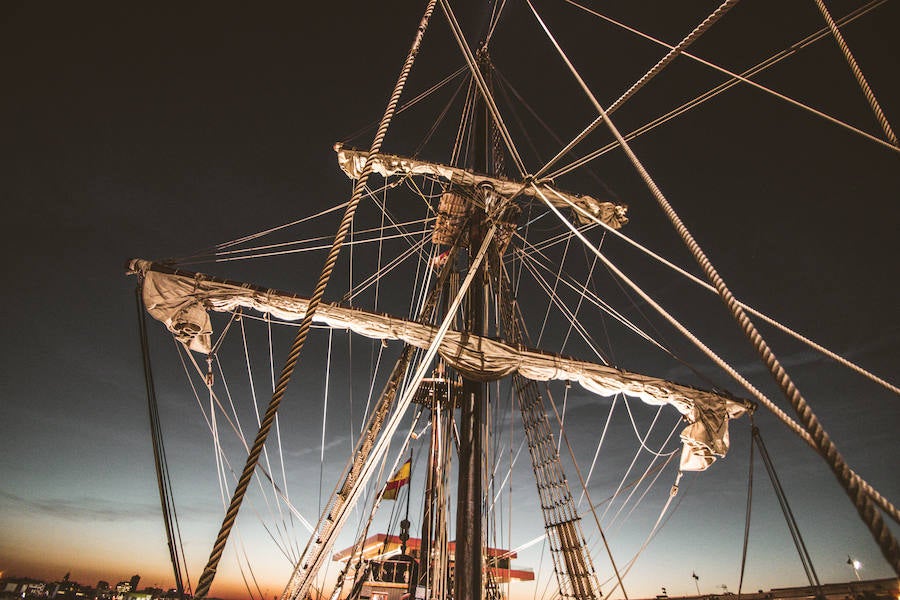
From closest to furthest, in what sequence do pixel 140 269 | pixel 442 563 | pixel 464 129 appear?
pixel 140 269 → pixel 442 563 → pixel 464 129

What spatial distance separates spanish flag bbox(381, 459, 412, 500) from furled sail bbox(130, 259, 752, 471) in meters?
8.37

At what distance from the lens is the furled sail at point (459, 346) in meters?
5.69

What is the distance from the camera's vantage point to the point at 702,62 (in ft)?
10.7

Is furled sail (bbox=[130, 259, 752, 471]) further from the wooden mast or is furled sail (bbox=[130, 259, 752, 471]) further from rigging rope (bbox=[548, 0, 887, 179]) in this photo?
rigging rope (bbox=[548, 0, 887, 179])

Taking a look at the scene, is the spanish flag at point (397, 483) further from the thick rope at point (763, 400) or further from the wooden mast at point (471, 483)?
the thick rope at point (763, 400)

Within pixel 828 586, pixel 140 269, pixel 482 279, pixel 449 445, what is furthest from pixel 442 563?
pixel 828 586

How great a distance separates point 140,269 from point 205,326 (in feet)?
3.83

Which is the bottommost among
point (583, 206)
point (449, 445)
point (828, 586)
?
point (828, 586)

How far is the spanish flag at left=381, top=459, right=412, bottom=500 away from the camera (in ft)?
Answer: 42.1

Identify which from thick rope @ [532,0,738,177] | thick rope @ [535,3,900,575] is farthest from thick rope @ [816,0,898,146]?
thick rope @ [535,3,900,575]

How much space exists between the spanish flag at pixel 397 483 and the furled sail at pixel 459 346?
329 inches

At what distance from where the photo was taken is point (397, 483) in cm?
1315

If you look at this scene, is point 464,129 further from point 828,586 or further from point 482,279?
point 828,586

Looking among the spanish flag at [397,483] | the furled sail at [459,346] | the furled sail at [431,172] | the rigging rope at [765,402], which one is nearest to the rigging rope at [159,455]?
the furled sail at [459,346]
